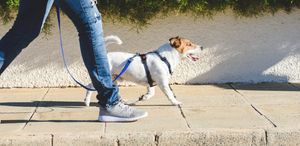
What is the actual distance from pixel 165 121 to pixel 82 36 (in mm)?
1168

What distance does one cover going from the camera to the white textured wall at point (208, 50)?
4.47 meters

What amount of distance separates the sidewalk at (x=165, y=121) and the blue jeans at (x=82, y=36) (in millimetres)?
390

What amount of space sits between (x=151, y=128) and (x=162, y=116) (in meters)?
0.40

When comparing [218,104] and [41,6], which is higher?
[41,6]

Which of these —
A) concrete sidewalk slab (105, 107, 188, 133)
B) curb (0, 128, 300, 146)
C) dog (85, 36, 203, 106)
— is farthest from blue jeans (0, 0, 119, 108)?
dog (85, 36, 203, 106)

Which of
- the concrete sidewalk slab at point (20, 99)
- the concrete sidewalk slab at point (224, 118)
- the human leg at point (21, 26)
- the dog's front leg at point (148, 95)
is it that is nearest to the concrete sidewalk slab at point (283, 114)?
the concrete sidewalk slab at point (224, 118)

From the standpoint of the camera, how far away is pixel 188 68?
472cm

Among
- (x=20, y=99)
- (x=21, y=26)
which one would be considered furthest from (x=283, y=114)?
(x=20, y=99)

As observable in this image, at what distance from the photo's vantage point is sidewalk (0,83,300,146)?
2562 millimetres

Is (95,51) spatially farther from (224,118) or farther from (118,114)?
(224,118)

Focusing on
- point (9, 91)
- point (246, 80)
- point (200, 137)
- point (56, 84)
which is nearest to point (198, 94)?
point (246, 80)

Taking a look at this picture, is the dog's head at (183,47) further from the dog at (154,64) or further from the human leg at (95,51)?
the human leg at (95,51)

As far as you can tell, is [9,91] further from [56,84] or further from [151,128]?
[151,128]

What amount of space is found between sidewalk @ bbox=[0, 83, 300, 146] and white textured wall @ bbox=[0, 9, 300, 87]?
18.2 inches
